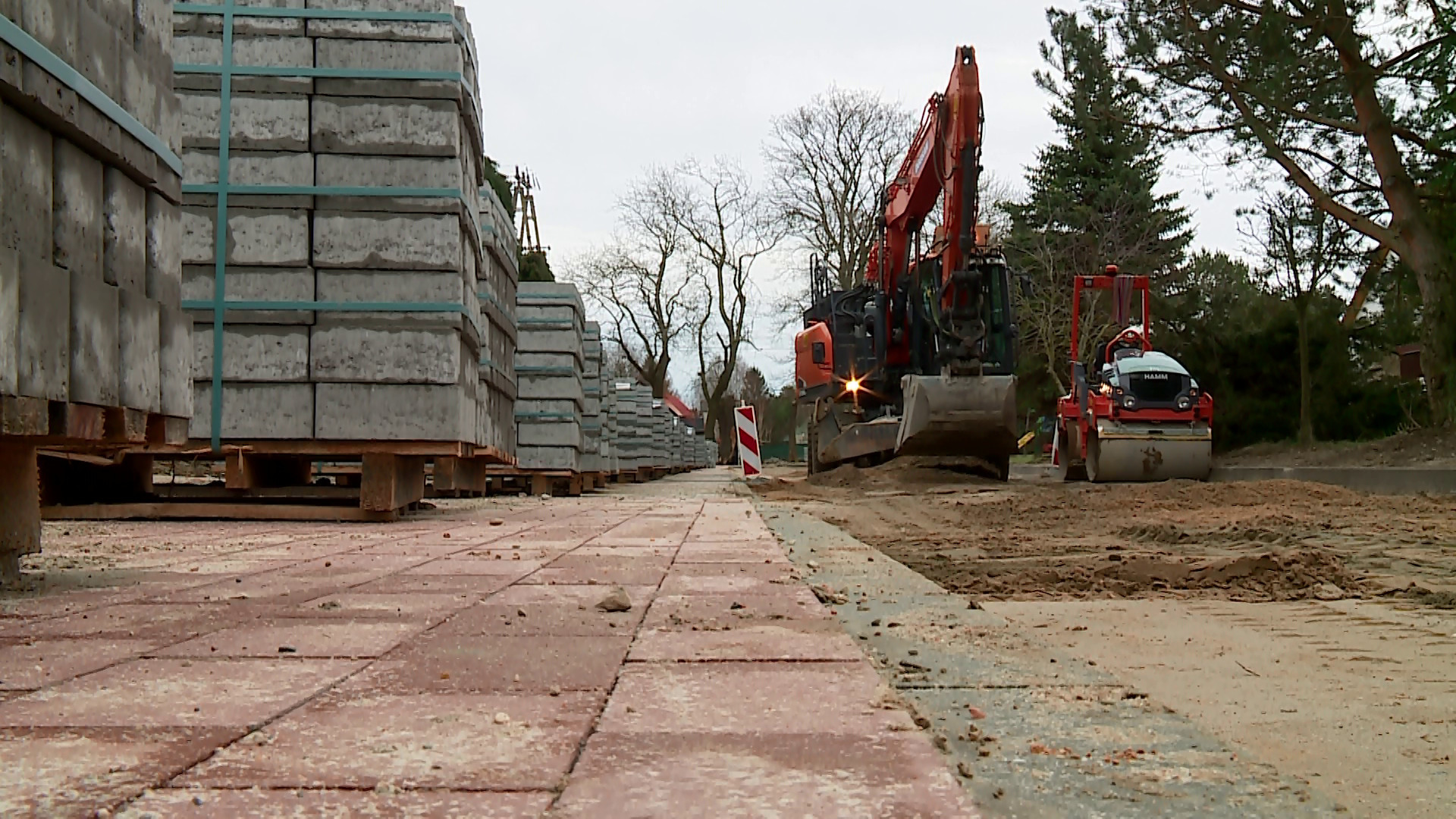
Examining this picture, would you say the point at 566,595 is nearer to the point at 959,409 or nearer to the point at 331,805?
the point at 331,805

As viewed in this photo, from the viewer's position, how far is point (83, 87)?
3.45 meters

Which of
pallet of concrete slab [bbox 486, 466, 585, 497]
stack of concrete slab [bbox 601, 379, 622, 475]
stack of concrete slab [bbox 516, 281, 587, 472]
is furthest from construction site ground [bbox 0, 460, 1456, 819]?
stack of concrete slab [bbox 601, 379, 622, 475]

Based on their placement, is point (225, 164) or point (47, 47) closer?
point (47, 47)

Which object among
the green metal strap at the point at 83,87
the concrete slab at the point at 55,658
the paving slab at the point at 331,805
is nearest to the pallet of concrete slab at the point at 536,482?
the green metal strap at the point at 83,87

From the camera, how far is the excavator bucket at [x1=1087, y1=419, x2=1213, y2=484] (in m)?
12.0

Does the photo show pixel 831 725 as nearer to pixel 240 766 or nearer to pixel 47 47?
pixel 240 766

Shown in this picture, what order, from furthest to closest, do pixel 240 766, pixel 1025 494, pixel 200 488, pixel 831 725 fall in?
pixel 1025 494 < pixel 200 488 < pixel 831 725 < pixel 240 766

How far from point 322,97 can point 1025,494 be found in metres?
6.94

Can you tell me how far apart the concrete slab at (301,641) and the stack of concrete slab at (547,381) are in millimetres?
10039

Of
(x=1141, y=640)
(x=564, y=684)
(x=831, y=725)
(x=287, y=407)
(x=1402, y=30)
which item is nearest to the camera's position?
(x=831, y=725)

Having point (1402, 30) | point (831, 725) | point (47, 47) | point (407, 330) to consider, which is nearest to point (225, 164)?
point (407, 330)

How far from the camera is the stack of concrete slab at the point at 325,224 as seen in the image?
6.91m

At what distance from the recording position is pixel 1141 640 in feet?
10.0

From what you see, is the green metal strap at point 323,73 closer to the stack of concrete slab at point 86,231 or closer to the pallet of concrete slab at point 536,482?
the stack of concrete slab at point 86,231
